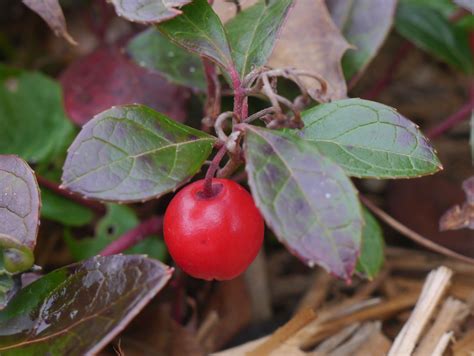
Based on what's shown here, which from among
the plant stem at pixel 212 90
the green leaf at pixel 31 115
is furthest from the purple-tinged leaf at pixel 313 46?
the green leaf at pixel 31 115

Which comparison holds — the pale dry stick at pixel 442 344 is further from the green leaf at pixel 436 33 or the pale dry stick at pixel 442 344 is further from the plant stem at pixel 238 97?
the green leaf at pixel 436 33

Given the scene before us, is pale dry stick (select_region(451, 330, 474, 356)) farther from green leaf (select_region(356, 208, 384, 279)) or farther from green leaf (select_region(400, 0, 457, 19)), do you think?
green leaf (select_region(400, 0, 457, 19))

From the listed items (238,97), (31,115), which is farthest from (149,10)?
(31,115)

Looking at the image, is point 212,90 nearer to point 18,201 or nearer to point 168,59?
point 168,59

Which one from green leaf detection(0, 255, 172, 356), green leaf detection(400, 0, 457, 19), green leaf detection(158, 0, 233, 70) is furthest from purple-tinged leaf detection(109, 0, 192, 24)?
green leaf detection(400, 0, 457, 19)

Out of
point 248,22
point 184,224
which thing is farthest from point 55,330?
point 248,22

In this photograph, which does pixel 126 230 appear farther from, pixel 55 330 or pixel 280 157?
pixel 280 157
